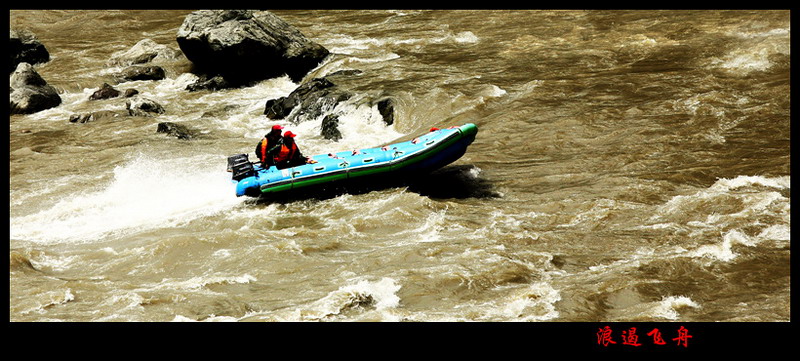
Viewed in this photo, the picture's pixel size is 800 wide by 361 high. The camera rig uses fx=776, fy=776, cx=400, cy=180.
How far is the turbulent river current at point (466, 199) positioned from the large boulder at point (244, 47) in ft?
1.41

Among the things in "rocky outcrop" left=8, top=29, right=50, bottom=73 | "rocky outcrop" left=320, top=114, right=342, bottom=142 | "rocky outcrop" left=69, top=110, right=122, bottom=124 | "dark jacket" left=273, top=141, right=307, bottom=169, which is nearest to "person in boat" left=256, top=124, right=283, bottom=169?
"dark jacket" left=273, top=141, right=307, bottom=169

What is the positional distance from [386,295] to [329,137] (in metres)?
6.29

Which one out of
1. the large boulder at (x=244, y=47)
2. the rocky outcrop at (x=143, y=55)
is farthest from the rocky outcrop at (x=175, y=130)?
the rocky outcrop at (x=143, y=55)

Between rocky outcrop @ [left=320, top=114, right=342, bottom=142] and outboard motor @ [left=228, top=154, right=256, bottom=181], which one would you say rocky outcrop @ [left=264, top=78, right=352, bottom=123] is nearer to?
rocky outcrop @ [left=320, top=114, right=342, bottom=142]

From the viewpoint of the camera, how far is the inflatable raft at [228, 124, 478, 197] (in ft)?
33.9

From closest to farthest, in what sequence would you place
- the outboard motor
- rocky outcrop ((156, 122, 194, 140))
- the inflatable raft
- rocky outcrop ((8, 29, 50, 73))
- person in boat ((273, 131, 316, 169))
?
the inflatable raft, the outboard motor, person in boat ((273, 131, 316, 169)), rocky outcrop ((156, 122, 194, 140)), rocky outcrop ((8, 29, 50, 73))

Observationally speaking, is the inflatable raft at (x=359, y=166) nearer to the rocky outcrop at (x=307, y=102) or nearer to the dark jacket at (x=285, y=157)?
the dark jacket at (x=285, y=157)

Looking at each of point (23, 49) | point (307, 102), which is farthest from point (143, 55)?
point (307, 102)

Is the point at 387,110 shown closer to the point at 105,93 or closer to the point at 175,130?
the point at 175,130

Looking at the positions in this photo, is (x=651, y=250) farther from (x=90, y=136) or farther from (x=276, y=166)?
(x=90, y=136)

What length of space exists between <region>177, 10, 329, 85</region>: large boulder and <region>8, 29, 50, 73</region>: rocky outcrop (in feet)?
13.5

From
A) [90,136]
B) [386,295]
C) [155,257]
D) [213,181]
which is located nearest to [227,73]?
[90,136]

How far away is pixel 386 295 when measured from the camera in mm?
7656

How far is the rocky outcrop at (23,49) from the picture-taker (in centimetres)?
1898
